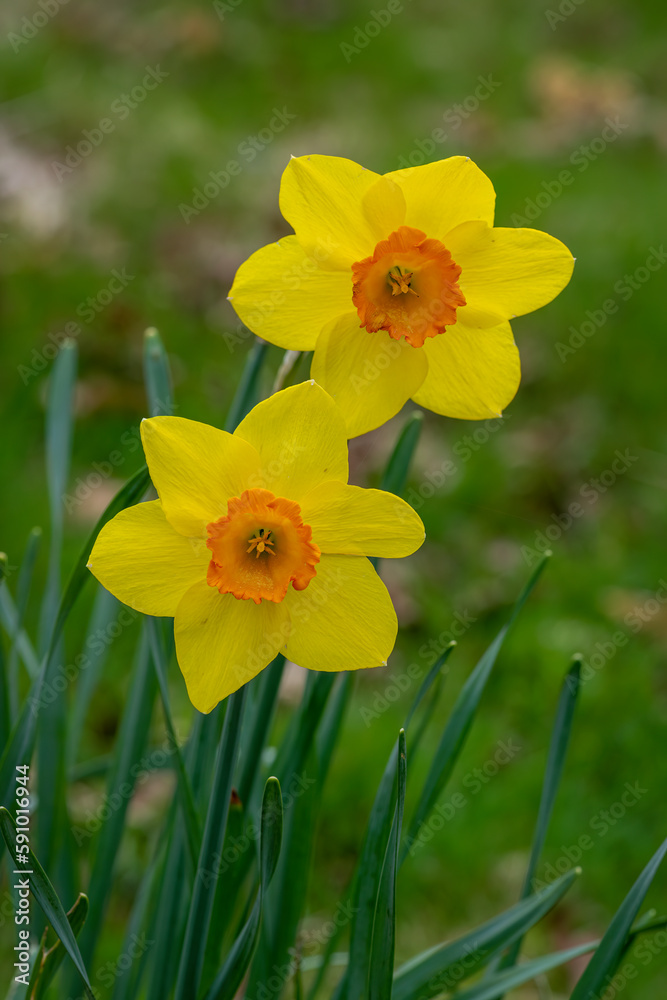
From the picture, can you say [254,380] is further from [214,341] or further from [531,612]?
[214,341]

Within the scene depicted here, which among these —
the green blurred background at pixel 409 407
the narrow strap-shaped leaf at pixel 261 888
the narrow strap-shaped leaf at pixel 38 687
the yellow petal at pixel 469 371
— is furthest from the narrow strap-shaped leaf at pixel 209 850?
the green blurred background at pixel 409 407

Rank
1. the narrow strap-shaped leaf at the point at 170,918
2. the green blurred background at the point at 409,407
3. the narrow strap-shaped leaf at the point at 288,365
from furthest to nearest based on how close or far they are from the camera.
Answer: the green blurred background at the point at 409,407
the narrow strap-shaped leaf at the point at 170,918
the narrow strap-shaped leaf at the point at 288,365

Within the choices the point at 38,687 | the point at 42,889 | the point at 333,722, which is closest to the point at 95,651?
the point at 38,687

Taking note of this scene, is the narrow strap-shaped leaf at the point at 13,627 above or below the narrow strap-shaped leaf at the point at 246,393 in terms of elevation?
below

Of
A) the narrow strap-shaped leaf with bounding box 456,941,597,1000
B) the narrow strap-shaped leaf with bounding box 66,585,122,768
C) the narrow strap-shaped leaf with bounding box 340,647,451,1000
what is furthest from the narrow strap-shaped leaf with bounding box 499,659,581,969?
the narrow strap-shaped leaf with bounding box 66,585,122,768

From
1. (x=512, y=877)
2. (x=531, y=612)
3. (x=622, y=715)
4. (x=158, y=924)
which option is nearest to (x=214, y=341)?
(x=531, y=612)

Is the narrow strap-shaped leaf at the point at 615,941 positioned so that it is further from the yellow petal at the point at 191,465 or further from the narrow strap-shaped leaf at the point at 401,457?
the yellow petal at the point at 191,465
